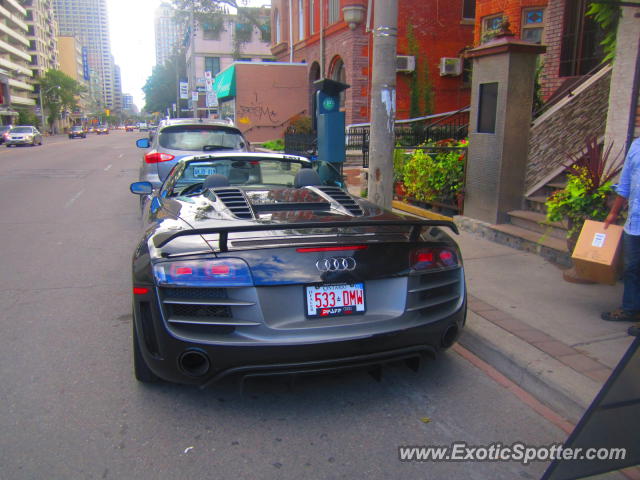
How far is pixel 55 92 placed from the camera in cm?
10262

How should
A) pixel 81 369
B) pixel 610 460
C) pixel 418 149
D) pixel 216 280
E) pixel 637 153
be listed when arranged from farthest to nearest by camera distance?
pixel 418 149 → pixel 637 153 → pixel 81 369 → pixel 216 280 → pixel 610 460

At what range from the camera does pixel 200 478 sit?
280 cm

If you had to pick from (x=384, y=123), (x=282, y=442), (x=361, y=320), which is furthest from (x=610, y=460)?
(x=384, y=123)

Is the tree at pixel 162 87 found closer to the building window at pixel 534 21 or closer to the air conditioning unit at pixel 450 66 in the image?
the air conditioning unit at pixel 450 66

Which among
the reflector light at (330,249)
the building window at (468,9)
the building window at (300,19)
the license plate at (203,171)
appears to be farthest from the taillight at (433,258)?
the building window at (300,19)

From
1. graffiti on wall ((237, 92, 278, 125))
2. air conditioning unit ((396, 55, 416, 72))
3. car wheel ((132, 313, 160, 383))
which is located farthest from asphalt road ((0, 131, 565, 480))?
graffiti on wall ((237, 92, 278, 125))

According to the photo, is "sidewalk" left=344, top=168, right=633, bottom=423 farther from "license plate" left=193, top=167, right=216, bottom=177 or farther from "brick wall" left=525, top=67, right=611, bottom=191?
"license plate" left=193, top=167, right=216, bottom=177

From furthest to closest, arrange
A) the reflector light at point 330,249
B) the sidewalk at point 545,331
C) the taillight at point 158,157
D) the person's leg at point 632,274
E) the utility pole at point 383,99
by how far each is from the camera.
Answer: the taillight at point 158,157
the utility pole at point 383,99
the person's leg at point 632,274
the sidewalk at point 545,331
the reflector light at point 330,249

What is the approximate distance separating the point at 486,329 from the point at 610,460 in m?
2.08

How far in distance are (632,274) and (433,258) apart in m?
2.06

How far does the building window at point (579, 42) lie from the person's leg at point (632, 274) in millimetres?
7296

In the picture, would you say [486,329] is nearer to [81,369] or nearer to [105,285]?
[81,369]

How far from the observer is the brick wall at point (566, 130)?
7.88 meters

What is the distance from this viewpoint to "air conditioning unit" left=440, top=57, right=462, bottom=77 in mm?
20359
